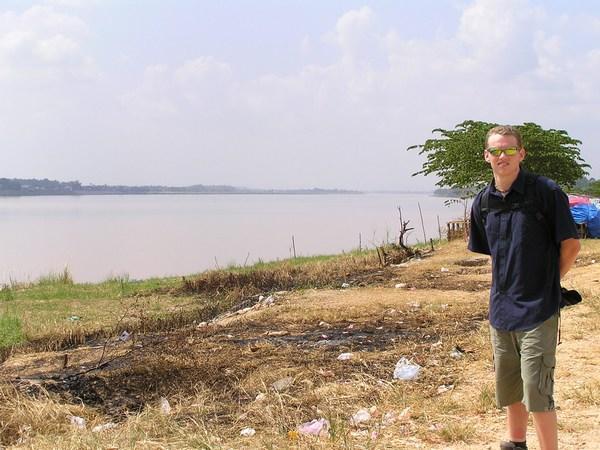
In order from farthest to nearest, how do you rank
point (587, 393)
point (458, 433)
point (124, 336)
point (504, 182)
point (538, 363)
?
point (124, 336)
point (587, 393)
point (458, 433)
point (504, 182)
point (538, 363)

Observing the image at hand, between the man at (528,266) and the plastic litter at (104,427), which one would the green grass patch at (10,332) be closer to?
the plastic litter at (104,427)

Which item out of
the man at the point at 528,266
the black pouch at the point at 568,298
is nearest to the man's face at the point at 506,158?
the man at the point at 528,266

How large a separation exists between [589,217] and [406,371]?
48.2 feet

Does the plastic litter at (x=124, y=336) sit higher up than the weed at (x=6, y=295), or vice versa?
the plastic litter at (x=124, y=336)

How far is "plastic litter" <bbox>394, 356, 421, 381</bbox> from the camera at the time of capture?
17.1ft

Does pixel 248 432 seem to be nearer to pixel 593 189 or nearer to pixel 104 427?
pixel 104 427

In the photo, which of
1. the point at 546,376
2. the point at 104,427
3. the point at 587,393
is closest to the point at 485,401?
the point at 587,393

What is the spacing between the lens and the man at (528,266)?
9.71 ft

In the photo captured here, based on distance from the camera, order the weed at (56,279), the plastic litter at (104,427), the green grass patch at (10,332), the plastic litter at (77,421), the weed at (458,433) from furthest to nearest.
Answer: the weed at (56,279) < the green grass patch at (10,332) < the plastic litter at (77,421) < the plastic litter at (104,427) < the weed at (458,433)

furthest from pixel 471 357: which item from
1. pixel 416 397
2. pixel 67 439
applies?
pixel 67 439

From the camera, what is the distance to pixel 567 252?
3.01 m

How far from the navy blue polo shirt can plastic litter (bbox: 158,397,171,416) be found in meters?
2.64

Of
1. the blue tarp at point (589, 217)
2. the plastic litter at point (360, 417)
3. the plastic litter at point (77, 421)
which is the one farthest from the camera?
the blue tarp at point (589, 217)

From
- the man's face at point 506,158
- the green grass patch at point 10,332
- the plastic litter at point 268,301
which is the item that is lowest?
the green grass patch at point 10,332
